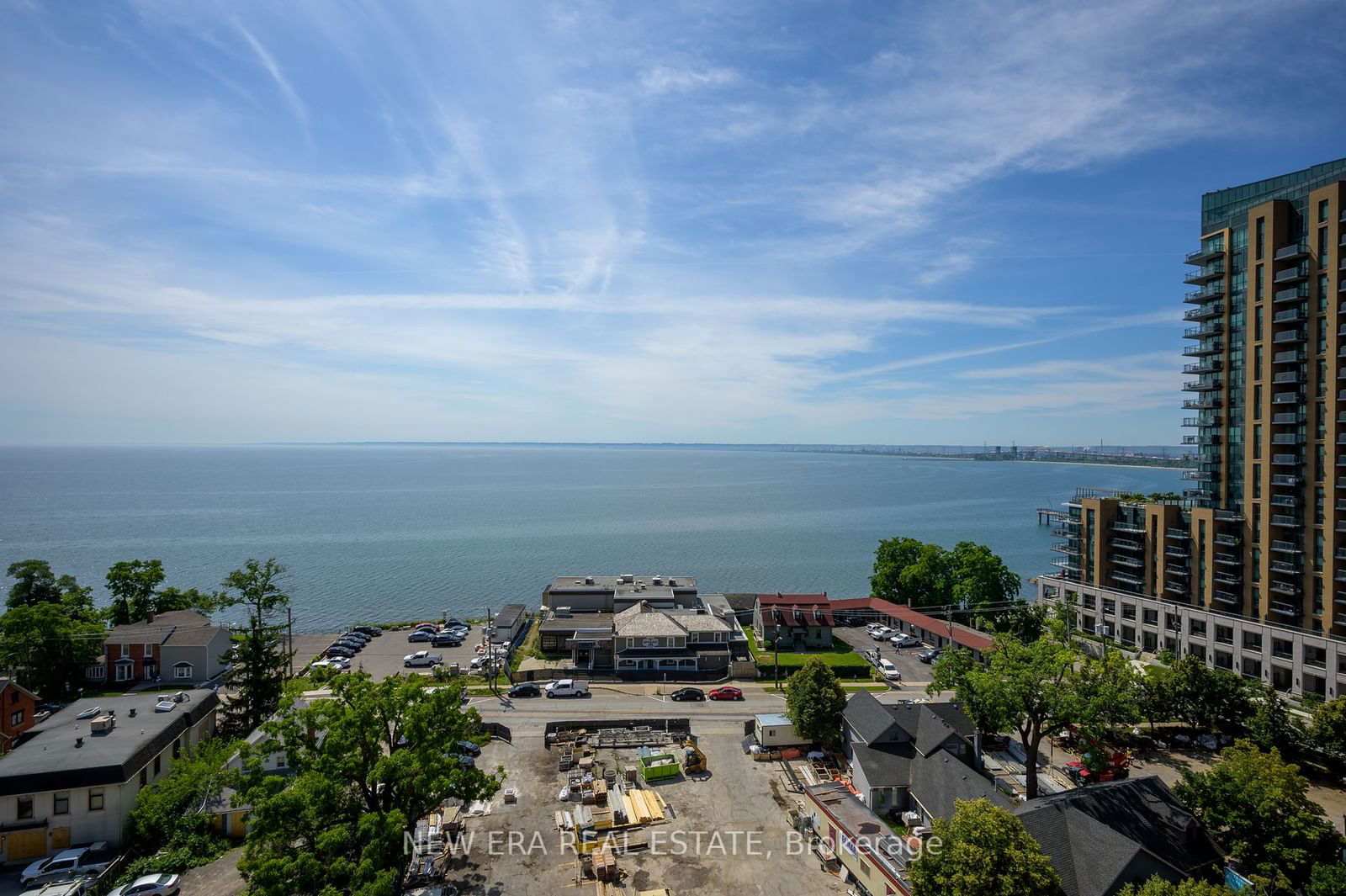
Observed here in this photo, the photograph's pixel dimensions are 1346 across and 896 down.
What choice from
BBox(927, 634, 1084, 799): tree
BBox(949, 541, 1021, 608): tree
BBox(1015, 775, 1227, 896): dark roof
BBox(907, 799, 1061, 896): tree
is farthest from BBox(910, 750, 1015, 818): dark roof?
BBox(949, 541, 1021, 608): tree

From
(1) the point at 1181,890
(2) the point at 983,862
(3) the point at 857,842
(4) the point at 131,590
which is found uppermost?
(1) the point at 1181,890

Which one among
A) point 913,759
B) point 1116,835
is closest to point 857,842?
point 913,759

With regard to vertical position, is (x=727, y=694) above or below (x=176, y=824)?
below

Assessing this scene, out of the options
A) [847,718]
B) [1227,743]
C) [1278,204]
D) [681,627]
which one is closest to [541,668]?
[681,627]

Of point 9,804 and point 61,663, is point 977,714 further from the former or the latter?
point 61,663

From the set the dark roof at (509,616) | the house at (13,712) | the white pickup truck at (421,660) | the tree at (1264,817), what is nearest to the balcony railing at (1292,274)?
the tree at (1264,817)

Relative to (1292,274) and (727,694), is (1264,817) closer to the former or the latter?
(727,694)

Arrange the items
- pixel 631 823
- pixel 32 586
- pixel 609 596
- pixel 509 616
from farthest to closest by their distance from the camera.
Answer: pixel 609 596
pixel 509 616
pixel 32 586
pixel 631 823
